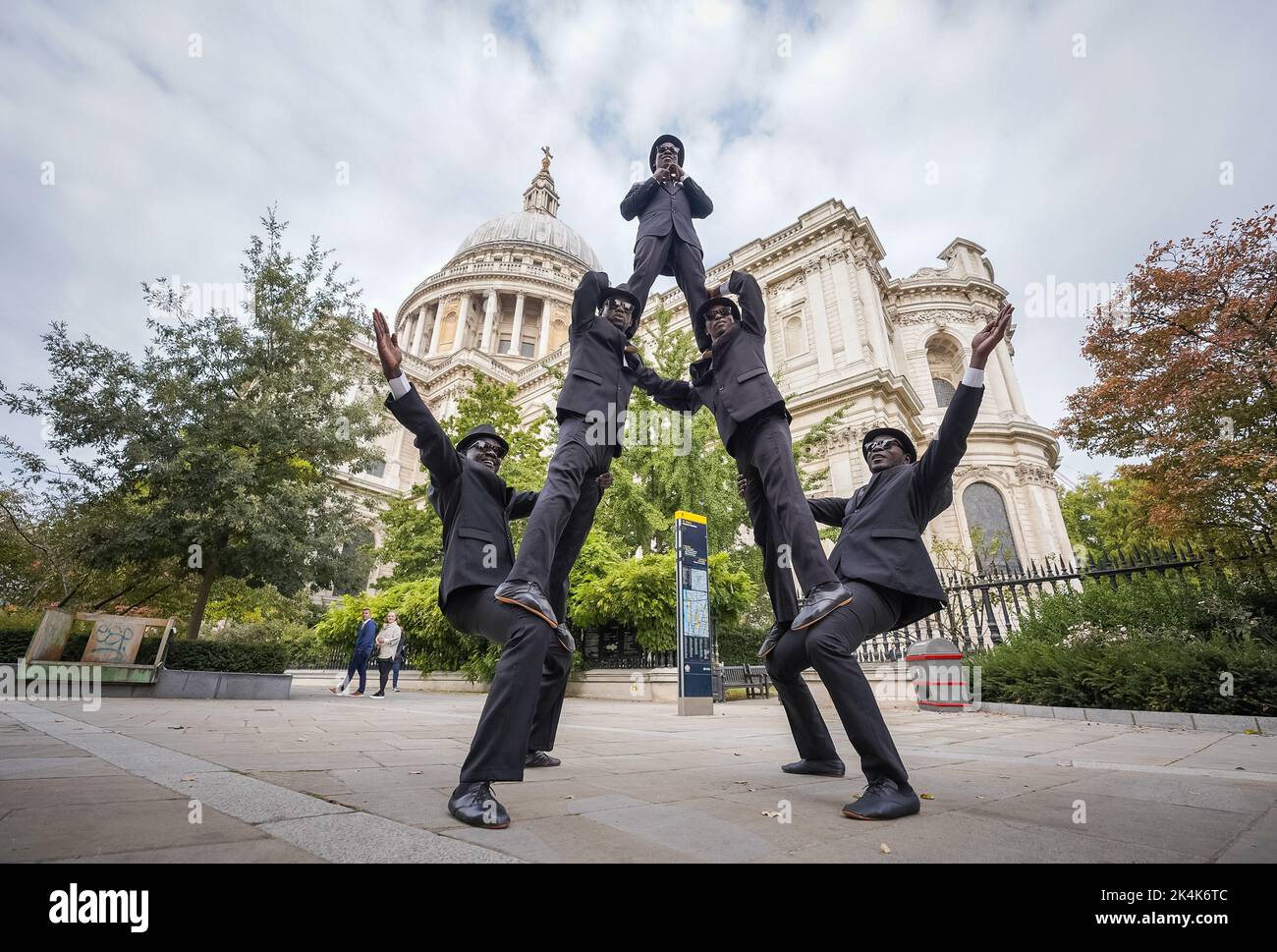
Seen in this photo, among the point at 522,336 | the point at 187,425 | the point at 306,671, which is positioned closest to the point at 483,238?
the point at 522,336

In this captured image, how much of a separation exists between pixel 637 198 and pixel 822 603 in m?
3.46

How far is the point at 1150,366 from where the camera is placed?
12547 millimetres

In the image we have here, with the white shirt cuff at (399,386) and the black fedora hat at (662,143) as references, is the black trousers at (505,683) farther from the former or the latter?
the black fedora hat at (662,143)

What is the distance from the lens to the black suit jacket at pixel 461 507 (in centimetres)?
272

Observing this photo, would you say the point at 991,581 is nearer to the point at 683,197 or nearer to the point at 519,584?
the point at 683,197

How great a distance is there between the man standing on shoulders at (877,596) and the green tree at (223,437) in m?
13.3

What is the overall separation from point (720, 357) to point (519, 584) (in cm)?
185

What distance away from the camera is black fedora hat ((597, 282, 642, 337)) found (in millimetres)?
3687

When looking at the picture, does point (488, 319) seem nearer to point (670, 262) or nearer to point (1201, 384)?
point (1201, 384)

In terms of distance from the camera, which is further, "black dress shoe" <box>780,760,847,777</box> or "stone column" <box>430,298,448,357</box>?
"stone column" <box>430,298,448,357</box>

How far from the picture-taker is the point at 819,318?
31.0m

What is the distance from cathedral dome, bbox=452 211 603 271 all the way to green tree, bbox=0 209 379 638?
52.9 metres

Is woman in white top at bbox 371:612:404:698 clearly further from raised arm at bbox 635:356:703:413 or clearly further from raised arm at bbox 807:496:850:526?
raised arm at bbox 807:496:850:526

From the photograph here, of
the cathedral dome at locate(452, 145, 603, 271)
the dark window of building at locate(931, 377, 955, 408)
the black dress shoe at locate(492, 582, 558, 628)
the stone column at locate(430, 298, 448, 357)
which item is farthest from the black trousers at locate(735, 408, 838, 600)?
the cathedral dome at locate(452, 145, 603, 271)
